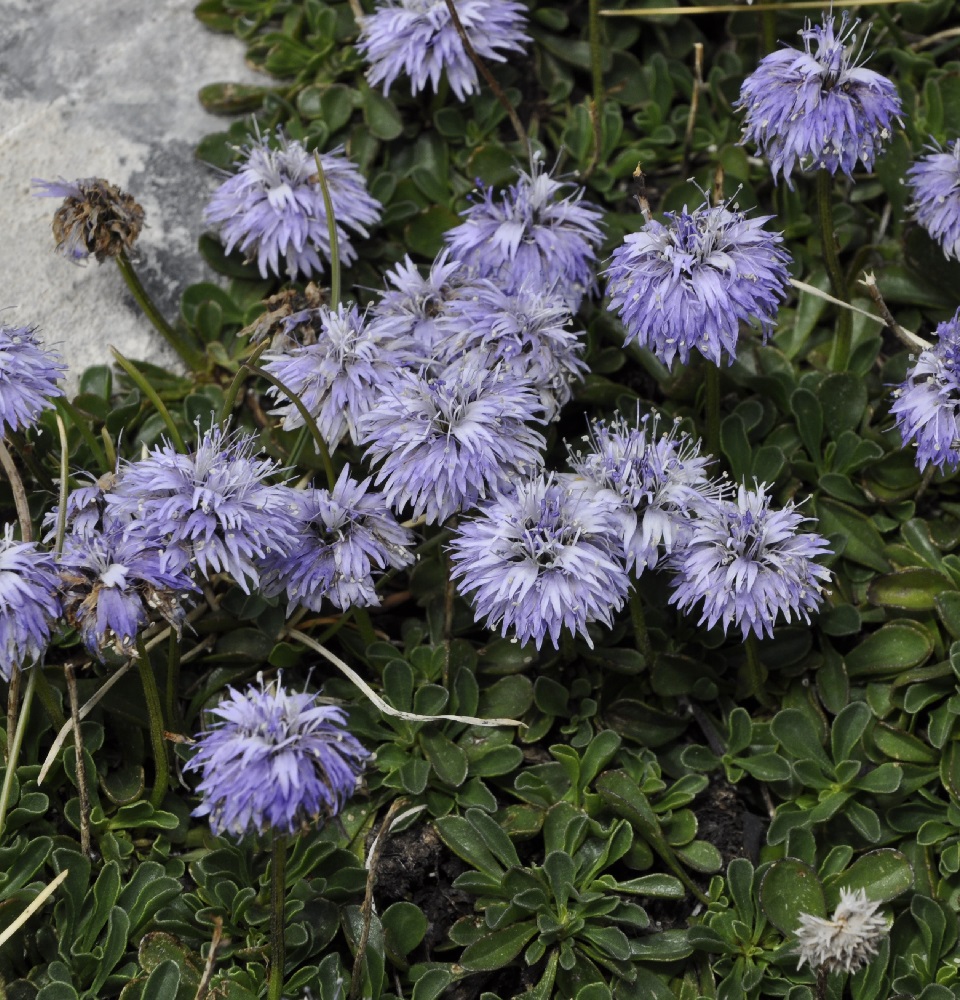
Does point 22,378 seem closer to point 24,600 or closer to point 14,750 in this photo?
point 24,600

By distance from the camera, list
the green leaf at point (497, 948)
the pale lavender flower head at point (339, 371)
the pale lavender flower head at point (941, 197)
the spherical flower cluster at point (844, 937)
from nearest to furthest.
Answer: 1. the spherical flower cluster at point (844, 937)
2. the green leaf at point (497, 948)
3. the pale lavender flower head at point (339, 371)
4. the pale lavender flower head at point (941, 197)

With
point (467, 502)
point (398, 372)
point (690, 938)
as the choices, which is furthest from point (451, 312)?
point (690, 938)

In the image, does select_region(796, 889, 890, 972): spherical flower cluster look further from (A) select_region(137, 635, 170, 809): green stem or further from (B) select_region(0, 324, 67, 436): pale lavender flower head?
(B) select_region(0, 324, 67, 436): pale lavender flower head

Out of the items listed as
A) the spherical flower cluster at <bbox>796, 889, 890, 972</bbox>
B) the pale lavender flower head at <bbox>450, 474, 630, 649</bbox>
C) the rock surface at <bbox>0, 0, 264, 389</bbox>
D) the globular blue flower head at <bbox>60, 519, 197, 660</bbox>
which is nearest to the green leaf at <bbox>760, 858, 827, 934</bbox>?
the spherical flower cluster at <bbox>796, 889, 890, 972</bbox>

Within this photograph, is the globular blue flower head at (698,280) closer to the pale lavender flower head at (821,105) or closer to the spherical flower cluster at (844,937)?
the pale lavender flower head at (821,105)

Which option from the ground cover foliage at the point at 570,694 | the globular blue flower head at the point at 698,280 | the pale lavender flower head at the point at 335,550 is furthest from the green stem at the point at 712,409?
the pale lavender flower head at the point at 335,550

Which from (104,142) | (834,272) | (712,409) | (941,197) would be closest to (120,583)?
(712,409)
